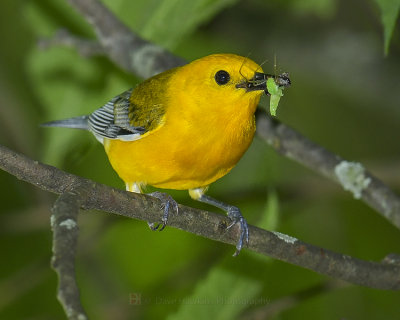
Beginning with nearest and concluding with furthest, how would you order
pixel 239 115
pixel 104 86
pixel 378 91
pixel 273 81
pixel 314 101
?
pixel 273 81 < pixel 239 115 < pixel 104 86 < pixel 378 91 < pixel 314 101

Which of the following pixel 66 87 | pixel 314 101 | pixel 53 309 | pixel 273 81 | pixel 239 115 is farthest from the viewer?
pixel 314 101

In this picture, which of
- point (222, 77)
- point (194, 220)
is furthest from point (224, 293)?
point (222, 77)

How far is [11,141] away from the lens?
259 inches

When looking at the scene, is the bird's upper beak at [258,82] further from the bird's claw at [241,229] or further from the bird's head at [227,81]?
the bird's claw at [241,229]

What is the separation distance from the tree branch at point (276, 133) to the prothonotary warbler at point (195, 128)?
554 millimetres

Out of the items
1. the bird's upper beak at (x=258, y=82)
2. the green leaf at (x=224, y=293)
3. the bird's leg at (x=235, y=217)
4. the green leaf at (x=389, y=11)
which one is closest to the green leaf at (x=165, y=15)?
the bird's upper beak at (x=258, y=82)

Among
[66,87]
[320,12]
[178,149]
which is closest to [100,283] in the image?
[66,87]

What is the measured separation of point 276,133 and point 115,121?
1234 millimetres

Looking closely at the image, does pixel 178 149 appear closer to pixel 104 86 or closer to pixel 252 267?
pixel 252 267

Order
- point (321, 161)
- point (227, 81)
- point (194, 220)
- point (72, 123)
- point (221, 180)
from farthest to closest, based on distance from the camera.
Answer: point (221, 180)
point (72, 123)
point (321, 161)
point (227, 81)
point (194, 220)

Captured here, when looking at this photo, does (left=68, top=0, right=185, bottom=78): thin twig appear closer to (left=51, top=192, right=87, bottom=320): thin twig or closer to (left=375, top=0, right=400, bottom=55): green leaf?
(left=375, top=0, right=400, bottom=55): green leaf

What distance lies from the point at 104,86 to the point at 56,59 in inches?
18.5

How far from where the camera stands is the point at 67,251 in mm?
2102

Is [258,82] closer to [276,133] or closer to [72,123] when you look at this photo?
[276,133]
